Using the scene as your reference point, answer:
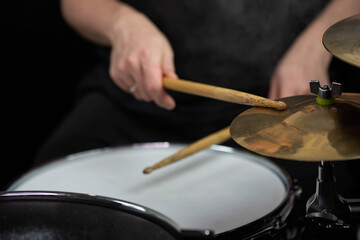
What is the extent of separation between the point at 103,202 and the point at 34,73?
1.10 metres

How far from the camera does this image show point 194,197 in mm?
799

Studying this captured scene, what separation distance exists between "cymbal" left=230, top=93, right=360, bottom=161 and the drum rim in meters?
0.11

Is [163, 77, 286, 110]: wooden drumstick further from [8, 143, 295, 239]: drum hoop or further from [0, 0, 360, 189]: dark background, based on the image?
[0, 0, 360, 189]: dark background

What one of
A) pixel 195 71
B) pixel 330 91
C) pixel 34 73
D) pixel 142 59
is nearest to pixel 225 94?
pixel 330 91

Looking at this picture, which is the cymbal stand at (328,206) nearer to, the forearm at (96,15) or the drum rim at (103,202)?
the drum rim at (103,202)

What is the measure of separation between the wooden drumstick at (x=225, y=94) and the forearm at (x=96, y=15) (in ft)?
0.85

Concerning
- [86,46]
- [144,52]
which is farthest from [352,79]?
[86,46]

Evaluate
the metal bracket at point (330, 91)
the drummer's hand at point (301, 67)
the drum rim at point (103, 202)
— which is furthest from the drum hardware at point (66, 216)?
the drummer's hand at point (301, 67)

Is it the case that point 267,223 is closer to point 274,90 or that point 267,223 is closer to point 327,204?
point 327,204

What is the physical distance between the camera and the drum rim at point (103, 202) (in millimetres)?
571

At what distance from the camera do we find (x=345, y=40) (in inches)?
21.2

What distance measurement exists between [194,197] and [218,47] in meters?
0.39

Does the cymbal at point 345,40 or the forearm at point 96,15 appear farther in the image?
the forearm at point 96,15

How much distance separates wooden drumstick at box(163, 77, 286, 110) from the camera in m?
0.61
